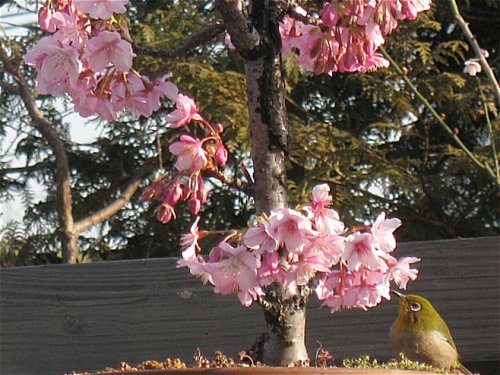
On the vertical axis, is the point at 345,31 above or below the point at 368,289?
above

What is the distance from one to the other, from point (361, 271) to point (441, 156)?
2260 millimetres

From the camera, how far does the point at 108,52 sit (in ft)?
3.80

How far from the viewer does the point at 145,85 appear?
129 cm

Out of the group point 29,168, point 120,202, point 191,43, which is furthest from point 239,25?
point 29,168

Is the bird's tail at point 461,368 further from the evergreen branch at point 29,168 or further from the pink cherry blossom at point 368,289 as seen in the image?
the evergreen branch at point 29,168

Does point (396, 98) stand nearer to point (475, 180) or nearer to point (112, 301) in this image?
point (475, 180)

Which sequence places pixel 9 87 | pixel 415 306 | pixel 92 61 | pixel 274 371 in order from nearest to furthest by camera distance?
pixel 274 371
pixel 92 61
pixel 415 306
pixel 9 87

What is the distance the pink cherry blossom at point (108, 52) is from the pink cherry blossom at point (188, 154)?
0.12 meters

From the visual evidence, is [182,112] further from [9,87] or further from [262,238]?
[9,87]

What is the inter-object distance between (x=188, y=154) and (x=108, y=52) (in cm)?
17

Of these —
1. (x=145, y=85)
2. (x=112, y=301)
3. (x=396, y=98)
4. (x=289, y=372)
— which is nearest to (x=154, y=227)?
(x=396, y=98)

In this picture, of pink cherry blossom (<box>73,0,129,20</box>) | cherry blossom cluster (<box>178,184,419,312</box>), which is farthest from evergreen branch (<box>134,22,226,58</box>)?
cherry blossom cluster (<box>178,184,419,312</box>)

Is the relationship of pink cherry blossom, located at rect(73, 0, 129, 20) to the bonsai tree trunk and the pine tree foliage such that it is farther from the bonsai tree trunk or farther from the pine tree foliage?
the pine tree foliage

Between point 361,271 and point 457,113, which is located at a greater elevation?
point 457,113
